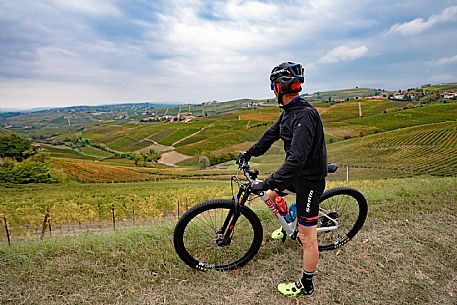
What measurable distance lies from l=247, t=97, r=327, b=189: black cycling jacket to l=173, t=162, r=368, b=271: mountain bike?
0.46 m

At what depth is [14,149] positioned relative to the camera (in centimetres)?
4250

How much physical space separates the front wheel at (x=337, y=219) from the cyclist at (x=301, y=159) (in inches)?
36.1

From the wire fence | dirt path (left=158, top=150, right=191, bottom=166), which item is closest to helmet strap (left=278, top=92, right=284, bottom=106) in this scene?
the wire fence

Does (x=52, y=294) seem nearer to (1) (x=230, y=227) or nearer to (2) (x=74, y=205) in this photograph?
(1) (x=230, y=227)

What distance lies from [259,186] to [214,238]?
3.13ft

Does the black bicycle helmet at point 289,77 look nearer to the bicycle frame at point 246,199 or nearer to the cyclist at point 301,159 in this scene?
the cyclist at point 301,159

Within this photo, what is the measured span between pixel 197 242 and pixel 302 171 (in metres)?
1.53

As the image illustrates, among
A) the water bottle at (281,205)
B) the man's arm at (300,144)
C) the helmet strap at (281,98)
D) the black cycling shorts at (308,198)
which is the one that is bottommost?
the water bottle at (281,205)

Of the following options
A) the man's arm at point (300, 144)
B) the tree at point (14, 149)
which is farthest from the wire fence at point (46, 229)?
the tree at point (14, 149)

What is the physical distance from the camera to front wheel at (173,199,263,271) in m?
2.97

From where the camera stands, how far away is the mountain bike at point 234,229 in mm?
2980

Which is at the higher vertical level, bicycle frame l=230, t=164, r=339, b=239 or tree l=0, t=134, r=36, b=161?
bicycle frame l=230, t=164, r=339, b=239

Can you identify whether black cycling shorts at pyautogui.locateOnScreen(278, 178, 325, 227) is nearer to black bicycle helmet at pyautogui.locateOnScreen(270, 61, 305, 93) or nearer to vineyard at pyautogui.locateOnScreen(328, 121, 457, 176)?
black bicycle helmet at pyautogui.locateOnScreen(270, 61, 305, 93)

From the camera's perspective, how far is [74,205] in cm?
1612
